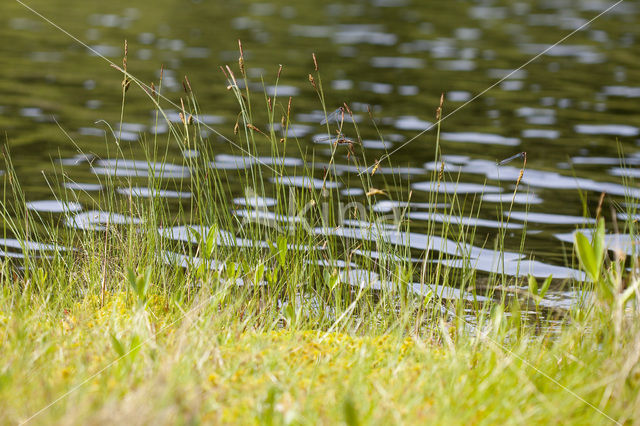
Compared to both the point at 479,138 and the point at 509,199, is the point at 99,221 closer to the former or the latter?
the point at 509,199

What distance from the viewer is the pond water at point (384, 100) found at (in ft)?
19.4

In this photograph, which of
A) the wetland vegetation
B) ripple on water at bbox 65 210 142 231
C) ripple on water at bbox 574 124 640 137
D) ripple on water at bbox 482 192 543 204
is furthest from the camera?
ripple on water at bbox 574 124 640 137

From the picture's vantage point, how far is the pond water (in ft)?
19.4

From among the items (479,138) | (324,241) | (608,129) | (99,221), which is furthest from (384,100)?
(99,221)

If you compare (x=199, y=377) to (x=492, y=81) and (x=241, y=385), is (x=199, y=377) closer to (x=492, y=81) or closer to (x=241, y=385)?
(x=241, y=385)

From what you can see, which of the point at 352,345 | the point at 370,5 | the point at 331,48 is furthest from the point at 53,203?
the point at 370,5

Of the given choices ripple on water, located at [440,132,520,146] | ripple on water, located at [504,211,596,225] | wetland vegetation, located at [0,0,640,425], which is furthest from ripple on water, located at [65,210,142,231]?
ripple on water, located at [440,132,520,146]

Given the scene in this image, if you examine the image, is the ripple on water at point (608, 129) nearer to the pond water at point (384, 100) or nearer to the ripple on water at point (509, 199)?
the pond water at point (384, 100)

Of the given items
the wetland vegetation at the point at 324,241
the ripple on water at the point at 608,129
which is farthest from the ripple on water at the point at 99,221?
the ripple on water at the point at 608,129

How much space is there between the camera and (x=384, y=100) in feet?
32.1

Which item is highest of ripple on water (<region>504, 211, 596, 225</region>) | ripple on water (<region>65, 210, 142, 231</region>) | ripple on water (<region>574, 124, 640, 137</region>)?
ripple on water (<region>65, 210, 142, 231</region>)

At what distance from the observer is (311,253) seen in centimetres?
391

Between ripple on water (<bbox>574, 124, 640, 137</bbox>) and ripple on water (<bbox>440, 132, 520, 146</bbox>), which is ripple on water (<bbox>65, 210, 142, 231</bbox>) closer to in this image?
ripple on water (<bbox>440, 132, 520, 146</bbox>)

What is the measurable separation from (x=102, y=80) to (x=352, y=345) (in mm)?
8409
